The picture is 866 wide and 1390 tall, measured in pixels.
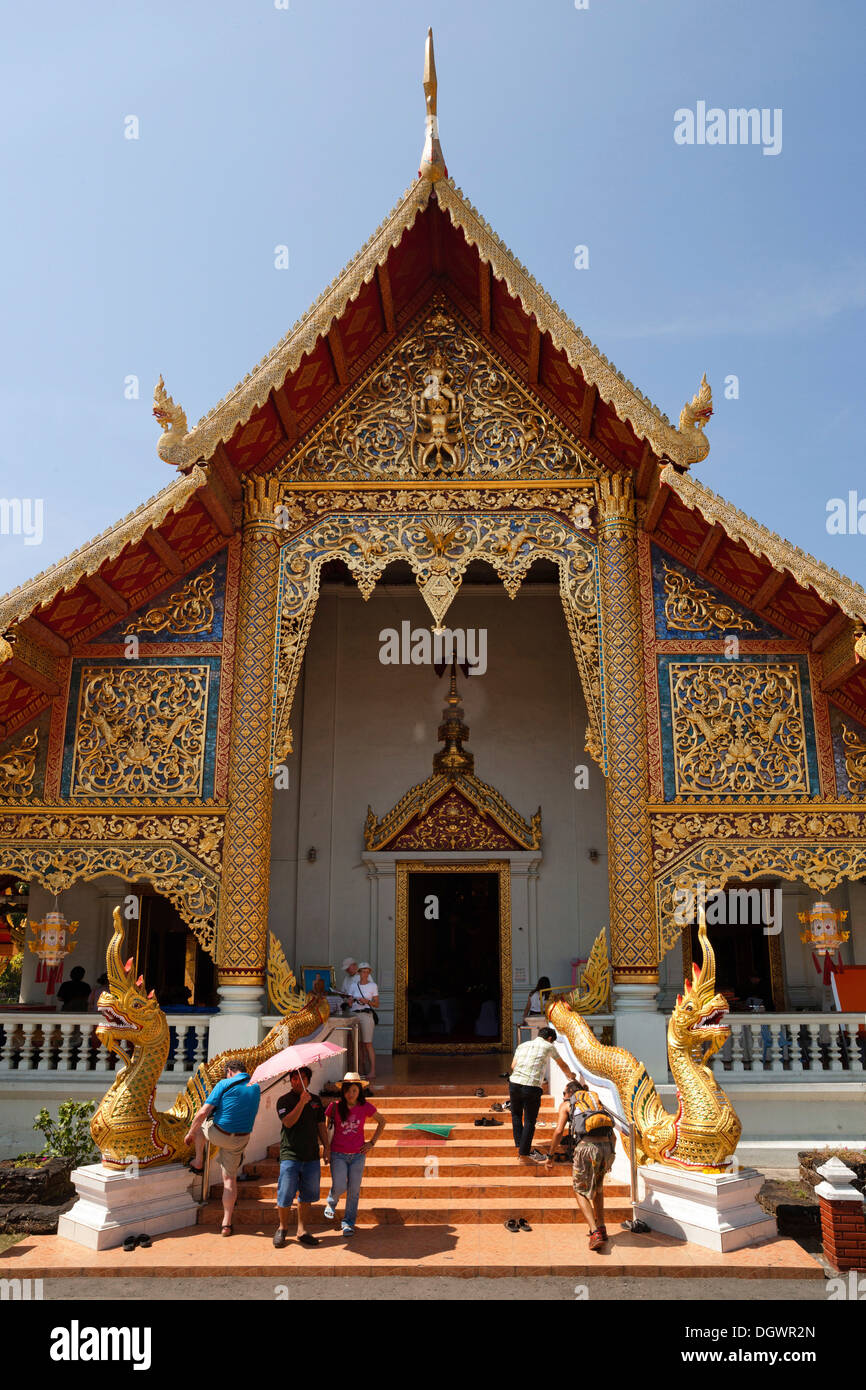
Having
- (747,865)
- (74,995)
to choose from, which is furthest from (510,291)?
(74,995)

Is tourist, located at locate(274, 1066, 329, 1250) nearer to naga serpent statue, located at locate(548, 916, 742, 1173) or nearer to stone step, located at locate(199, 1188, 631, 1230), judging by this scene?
stone step, located at locate(199, 1188, 631, 1230)

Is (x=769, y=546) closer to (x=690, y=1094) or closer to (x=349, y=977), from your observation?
(x=690, y=1094)

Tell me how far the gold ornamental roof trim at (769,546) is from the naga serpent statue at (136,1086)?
4.75 metres

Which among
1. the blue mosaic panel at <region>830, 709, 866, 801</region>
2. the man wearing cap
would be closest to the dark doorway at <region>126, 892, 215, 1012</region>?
the man wearing cap

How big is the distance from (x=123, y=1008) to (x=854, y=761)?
17.5ft

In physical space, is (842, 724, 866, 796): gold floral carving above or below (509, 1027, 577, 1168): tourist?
above

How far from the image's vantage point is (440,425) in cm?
802

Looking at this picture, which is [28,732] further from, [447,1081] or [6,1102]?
[447,1081]

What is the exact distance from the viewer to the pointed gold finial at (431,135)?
308 inches

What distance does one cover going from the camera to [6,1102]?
22.6 feet

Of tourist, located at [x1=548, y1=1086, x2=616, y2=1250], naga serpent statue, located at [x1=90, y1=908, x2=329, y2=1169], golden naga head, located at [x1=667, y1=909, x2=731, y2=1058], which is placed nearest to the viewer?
tourist, located at [x1=548, y1=1086, x2=616, y2=1250]

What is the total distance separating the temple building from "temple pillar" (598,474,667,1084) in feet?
0.06

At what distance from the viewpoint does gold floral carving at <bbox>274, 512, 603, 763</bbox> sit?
7672mm

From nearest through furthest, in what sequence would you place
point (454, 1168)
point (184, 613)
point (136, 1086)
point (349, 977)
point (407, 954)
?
1. point (136, 1086)
2. point (454, 1168)
3. point (184, 613)
4. point (349, 977)
5. point (407, 954)
